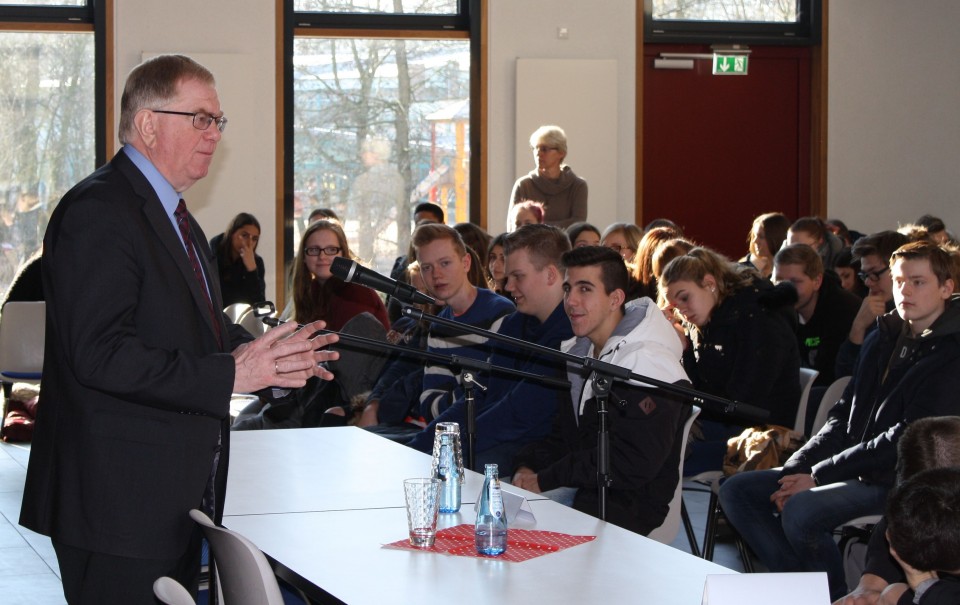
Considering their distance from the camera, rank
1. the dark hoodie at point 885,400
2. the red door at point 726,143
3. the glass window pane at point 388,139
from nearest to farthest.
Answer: the dark hoodie at point 885,400
the glass window pane at point 388,139
the red door at point 726,143

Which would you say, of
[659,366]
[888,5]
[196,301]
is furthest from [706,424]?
[888,5]

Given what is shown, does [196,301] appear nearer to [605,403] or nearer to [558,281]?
[605,403]

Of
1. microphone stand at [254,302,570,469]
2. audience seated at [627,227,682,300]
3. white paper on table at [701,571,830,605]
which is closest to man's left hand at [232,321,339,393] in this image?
microphone stand at [254,302,570,469]

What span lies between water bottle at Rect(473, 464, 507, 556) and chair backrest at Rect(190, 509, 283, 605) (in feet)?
1.78


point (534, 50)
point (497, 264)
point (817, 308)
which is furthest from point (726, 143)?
point (497, 264)

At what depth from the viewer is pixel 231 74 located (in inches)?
352

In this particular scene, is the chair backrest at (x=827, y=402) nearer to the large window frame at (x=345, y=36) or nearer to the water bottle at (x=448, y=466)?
the water bottle at (x=448, y=466)

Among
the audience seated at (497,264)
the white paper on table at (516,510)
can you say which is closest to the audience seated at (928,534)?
the white paper on table at (516,510)

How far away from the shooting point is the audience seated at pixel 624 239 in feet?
22.2

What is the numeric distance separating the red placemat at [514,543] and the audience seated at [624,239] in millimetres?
4313

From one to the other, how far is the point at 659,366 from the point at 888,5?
7.72 meters

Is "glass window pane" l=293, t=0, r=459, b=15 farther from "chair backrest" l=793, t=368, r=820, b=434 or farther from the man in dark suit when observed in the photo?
the man in dark suit

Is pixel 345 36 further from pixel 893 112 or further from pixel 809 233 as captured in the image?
pixel 893 112

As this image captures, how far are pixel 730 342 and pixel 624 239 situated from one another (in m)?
2.19
